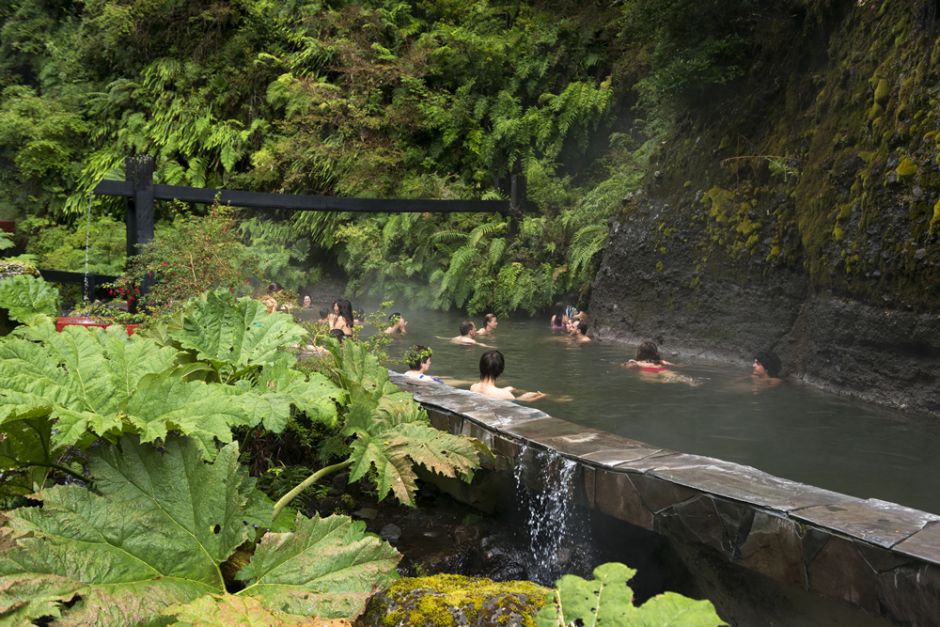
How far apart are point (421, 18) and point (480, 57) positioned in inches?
156

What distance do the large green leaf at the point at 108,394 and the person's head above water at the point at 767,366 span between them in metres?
7.48

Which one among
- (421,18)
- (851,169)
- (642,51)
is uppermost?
(421,18)

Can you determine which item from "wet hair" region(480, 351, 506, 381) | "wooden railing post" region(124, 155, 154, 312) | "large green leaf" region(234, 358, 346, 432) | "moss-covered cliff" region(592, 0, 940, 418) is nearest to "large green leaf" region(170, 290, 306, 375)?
"large green leaf" region(234, 358, 346, 432)

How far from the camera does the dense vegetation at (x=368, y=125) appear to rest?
17.2 m

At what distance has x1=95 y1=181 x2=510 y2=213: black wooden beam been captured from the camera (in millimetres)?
11422

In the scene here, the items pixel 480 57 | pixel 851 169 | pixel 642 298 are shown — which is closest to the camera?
pixel 851 169

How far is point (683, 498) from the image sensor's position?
12.4 ft

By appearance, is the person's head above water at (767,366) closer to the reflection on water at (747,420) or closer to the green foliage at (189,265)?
the reflection on water at (747,420)

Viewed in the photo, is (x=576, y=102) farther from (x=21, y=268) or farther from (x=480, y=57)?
(x=21, y=268)

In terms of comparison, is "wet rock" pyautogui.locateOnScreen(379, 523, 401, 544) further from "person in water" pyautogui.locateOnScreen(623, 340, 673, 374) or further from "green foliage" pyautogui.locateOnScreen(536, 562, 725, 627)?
"person in water" pyautogui.locateOnScreen(623, 340, 673, 374)

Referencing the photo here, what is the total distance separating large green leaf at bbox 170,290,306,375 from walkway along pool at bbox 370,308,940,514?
425cm

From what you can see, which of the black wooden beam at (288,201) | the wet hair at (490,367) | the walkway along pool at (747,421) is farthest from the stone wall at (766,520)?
the black wooden beam at (288,201)

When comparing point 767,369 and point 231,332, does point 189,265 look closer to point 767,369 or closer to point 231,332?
point 231,332

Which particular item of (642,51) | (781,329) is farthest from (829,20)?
(642,51)
